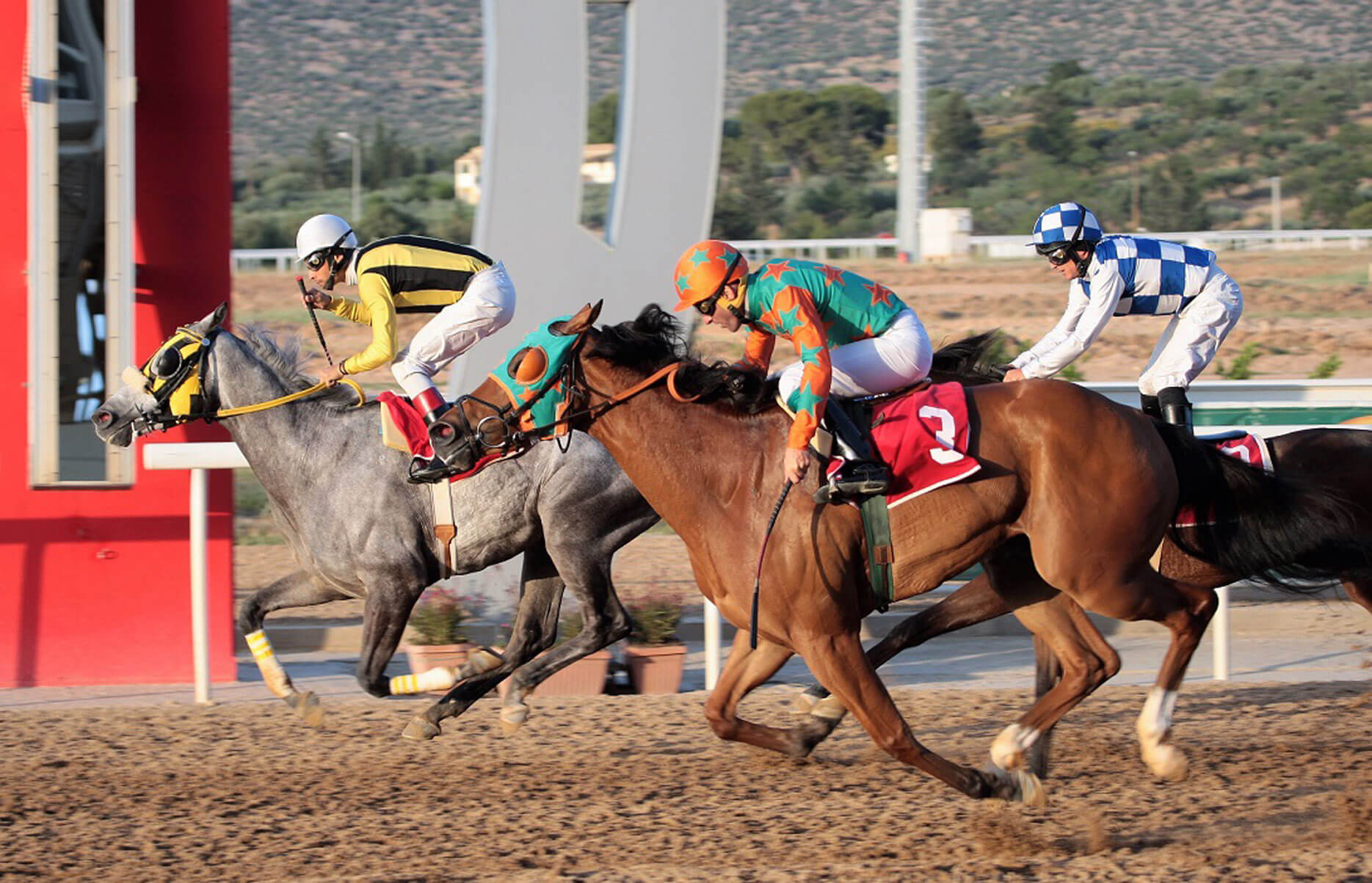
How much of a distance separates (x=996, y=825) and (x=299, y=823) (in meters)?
1.86

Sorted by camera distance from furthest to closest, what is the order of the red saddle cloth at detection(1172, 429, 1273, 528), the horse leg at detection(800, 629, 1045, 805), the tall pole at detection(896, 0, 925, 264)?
the tall pole at detection(896, 0, 925, 264)
the red saddle cloth at detection(1172, 429, 1273, 528)
the horse leg at detection(800, 629, 1045, 805)

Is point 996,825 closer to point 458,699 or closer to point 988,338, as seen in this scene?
point 988,338

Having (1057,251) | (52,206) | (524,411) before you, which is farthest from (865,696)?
(52,206)

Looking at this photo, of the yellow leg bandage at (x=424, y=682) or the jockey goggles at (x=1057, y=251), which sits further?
the yellow leg bandage at (x=424, y=682)

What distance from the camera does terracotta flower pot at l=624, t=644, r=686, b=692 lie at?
20.1ft

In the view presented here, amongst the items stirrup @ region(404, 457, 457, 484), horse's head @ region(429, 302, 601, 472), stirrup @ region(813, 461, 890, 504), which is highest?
horse's head @ region(429, 302, 601, 472)

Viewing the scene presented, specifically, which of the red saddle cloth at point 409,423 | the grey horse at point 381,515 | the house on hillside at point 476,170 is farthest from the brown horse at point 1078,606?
the house on hillside at point 476,170

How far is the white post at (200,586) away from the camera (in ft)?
19.2

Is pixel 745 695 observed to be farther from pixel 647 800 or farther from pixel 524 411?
pixel 524 411

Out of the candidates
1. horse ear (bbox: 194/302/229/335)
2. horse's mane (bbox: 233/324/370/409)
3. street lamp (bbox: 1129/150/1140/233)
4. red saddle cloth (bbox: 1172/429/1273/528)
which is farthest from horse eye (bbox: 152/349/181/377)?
street lamp (bbox: 1129/150/1140/233)

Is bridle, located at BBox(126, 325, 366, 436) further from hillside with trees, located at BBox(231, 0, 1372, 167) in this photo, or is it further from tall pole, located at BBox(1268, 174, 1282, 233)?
hillside with trees, located at BBox(231, 0, 1372, 167)

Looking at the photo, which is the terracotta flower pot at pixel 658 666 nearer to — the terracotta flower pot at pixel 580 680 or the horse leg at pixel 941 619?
the terracotta flower pot at pixel 580 680

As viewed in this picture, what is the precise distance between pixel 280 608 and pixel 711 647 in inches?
64.3

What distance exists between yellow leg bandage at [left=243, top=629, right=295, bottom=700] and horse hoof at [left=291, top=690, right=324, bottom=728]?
5 centimetres
